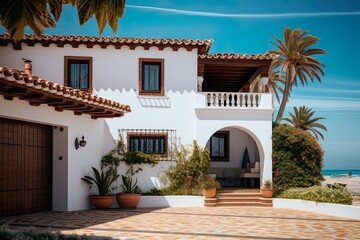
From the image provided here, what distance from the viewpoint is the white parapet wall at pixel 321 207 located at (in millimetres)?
14637

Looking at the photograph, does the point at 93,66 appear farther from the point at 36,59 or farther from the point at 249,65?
the point at 249,65

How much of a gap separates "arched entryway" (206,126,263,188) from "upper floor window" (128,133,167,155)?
401 centimetres

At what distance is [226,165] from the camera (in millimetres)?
22188

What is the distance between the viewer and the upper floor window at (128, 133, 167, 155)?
18578 millimetres

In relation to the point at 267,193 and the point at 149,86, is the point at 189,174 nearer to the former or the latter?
the point at 267,193

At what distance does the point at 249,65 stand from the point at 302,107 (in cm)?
2142

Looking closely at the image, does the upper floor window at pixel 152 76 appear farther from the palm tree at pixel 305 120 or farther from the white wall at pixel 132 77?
the palm tree at pixel 305 120

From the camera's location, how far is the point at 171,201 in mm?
17672

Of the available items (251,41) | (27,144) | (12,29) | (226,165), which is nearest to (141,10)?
(251,41)

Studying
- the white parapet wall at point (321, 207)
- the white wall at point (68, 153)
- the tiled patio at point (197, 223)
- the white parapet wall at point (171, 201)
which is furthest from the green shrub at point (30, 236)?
the white parapet wall at point (321, 207)

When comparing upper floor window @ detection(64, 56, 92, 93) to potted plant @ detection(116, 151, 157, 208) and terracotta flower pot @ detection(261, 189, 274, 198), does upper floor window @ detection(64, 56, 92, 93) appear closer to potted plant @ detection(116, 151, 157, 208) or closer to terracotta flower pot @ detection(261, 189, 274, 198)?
potted plant @ detection(116, 151, 157, 208)

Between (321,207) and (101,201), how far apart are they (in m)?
7.88

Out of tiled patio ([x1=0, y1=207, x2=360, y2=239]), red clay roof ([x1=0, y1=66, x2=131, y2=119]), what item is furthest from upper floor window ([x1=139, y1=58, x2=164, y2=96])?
tiled patio ([x1=0, y1=207, x2=360, y2=239])

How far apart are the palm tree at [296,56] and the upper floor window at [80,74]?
49.6 ft
